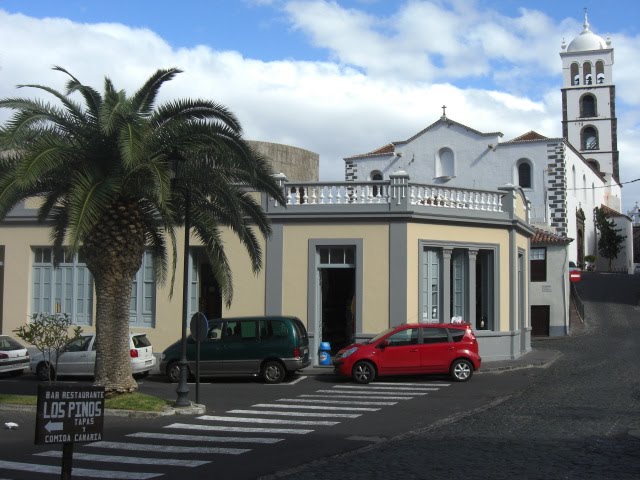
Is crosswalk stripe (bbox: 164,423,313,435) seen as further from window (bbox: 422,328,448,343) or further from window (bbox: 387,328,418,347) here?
window (bbox: 422,328,448,343)

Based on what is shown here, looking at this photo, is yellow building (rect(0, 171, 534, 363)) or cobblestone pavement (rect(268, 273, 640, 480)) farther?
yellow building (rect(0, 171, 534, 363))

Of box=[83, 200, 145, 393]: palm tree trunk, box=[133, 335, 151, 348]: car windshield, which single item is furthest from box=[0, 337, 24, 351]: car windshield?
box=[83, 200, 145, 393]: palm tree trunk

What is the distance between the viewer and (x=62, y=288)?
81.8 ft

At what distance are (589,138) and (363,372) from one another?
209 feet

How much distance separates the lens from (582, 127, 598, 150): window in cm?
7531

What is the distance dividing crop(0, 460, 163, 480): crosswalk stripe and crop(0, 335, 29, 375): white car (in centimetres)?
1233

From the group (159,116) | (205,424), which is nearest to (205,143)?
(159,116)

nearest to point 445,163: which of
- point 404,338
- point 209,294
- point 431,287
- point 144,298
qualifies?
point 431,287

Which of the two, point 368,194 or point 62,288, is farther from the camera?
point 62,288

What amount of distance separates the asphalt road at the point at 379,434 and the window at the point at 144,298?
3838 mm

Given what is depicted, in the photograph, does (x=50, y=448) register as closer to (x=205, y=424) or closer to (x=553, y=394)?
(x=205, y=424)

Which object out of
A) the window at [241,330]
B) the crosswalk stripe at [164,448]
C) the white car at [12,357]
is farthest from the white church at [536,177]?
the crosswalk stripe at [164,448]

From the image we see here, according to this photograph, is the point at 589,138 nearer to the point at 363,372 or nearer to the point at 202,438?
the point at 363,372

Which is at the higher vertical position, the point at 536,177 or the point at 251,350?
the point at 536,177
